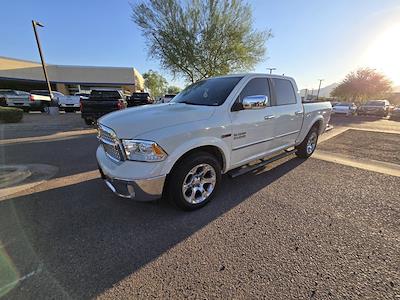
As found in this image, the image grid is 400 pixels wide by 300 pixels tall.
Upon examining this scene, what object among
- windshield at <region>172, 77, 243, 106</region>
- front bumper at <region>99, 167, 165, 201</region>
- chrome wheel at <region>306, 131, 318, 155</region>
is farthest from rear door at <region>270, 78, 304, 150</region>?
front bumper at <region>99, 167, 165, 201</region>

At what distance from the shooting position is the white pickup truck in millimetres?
2576

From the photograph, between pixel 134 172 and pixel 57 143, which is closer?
pixel 134 172

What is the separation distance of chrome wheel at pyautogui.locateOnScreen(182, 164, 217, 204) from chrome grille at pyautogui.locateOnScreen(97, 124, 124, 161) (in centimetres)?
91

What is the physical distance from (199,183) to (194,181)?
0.11 metres

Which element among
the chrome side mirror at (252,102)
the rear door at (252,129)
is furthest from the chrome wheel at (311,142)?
the chrome side mirror at (252,102)

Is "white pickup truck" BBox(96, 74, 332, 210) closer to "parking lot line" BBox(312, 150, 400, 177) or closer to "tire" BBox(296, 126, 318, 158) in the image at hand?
"tire" BBox(296, 126, 318, 158)

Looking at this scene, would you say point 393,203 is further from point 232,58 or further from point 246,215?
point 232,58

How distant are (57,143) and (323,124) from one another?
8350mm

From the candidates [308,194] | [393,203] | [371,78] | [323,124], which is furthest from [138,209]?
[371,78]

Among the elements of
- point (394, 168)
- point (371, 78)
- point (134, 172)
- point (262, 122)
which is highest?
point (371, 78)

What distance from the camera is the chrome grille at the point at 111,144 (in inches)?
106

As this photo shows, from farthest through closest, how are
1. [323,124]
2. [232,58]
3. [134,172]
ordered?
[232,58] → [323,124] → [134,172]

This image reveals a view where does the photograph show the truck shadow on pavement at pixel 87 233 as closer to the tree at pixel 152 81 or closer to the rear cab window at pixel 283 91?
the rear cab window at pixel 283 91

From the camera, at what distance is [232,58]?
64.4 feet
